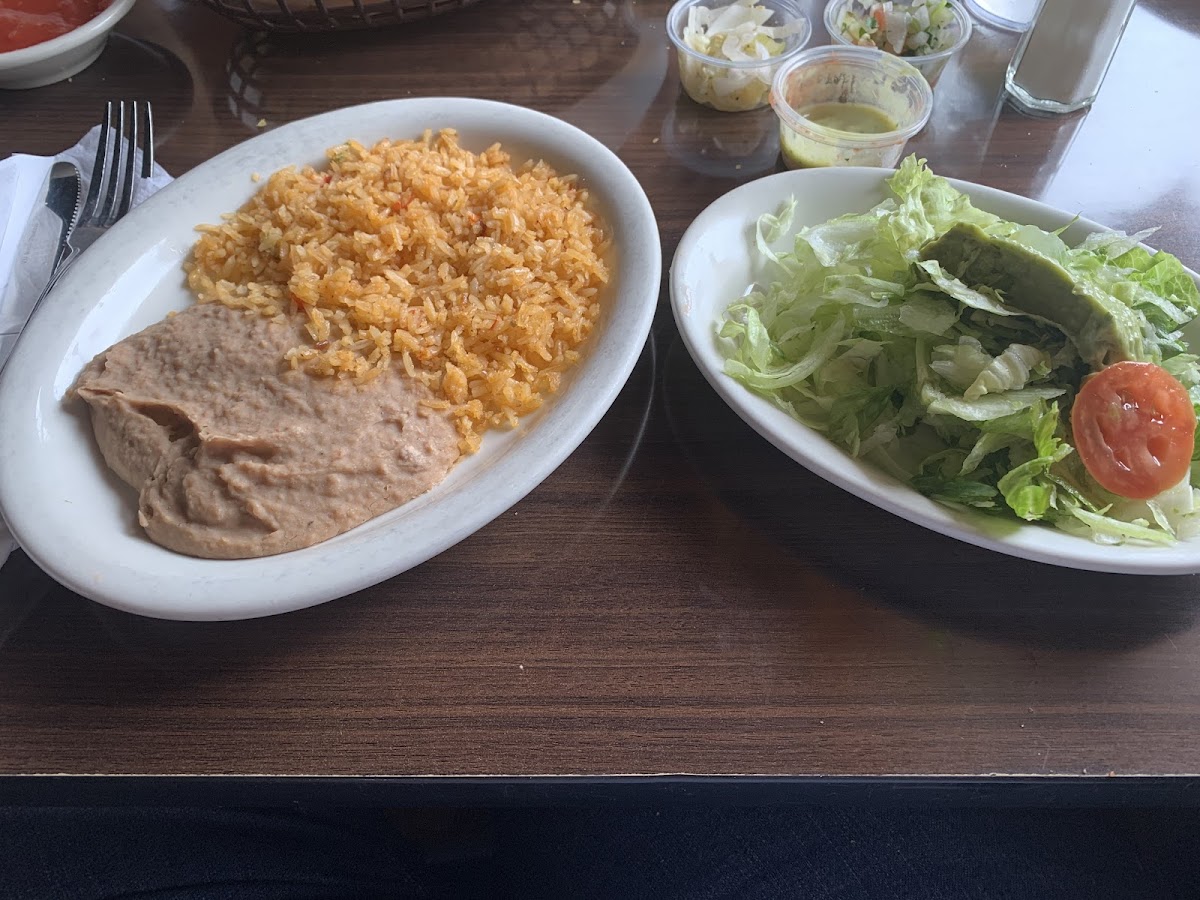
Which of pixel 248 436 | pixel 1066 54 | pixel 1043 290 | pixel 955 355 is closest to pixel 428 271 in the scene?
pixel 248 436

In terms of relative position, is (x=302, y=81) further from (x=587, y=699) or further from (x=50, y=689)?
(x=587, y=699)

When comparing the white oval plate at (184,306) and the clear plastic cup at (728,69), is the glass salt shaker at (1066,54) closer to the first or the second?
the clear plastic cup at (728,69)

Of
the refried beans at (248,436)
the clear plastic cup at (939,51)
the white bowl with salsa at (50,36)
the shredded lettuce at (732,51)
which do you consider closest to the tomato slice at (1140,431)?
the refried beans at (248,436)

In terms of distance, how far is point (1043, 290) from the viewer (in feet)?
3.78

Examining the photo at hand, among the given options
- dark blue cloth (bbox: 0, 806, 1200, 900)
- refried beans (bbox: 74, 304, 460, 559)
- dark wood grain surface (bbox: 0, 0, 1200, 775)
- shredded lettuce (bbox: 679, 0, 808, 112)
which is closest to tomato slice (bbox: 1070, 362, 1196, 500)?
dark wood grain surface (bbox: 0, 0, 1200, 775)

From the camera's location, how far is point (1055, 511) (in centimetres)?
111

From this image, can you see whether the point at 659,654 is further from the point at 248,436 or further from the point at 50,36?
the point at 50,36

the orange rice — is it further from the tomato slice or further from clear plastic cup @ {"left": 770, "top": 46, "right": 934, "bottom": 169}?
the tomato slice

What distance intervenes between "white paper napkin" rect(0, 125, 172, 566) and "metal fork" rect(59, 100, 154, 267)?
27mm

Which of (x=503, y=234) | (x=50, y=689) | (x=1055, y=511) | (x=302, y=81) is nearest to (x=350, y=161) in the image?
(x=503, y=234)

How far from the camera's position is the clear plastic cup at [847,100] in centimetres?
163

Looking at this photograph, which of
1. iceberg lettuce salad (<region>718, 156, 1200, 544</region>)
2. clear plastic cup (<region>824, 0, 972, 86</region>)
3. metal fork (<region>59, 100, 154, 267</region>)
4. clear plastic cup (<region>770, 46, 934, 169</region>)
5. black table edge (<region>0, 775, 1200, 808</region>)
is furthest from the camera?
clear plastic cup (<region>824, 0, 972, 86</region>)

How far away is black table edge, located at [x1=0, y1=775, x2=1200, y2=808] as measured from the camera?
101 cm

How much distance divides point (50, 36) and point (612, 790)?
6.78 feet
